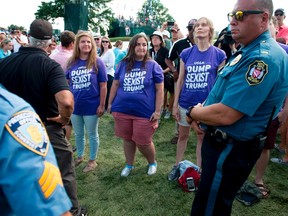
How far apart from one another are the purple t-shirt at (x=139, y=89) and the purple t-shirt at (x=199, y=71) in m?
0.36

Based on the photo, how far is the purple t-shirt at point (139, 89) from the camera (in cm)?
332

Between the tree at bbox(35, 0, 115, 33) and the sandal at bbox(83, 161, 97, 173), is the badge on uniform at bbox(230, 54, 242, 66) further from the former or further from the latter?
the tree at bbox(35, 0, 115, 33)

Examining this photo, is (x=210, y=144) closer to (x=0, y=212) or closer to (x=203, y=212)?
(x=203, y=212)

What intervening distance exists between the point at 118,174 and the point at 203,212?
1.98 meters

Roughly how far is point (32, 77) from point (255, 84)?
167 cm

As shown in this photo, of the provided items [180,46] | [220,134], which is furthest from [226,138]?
[180,46]

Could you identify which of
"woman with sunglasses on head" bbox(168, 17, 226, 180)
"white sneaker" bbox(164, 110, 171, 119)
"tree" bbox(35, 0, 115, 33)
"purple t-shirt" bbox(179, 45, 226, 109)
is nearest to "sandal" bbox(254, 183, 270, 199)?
"woman with sunglasses on head" bbox(168, 17, 226, 180)

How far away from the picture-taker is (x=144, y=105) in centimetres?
333

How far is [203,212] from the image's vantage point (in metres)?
1.99

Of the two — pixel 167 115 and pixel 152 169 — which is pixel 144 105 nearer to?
pixel 152 169

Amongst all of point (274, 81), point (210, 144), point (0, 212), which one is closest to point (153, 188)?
point (210, 144)

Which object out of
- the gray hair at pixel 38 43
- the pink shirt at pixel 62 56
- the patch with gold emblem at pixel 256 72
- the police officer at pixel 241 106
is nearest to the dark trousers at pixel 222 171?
the police officer at pixel 241 106

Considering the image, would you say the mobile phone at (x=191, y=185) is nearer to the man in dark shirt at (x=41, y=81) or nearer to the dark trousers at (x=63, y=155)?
the dark trousers at (x=63, y=155)

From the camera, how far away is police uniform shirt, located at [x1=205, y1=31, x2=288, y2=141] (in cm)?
161
